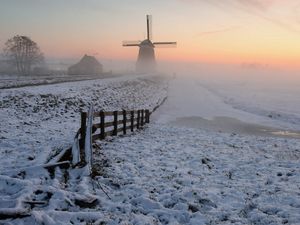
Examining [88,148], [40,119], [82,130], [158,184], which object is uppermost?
[82,130]

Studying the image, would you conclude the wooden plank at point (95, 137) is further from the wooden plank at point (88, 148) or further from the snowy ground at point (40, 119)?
the wooden plank at point (88, 148)

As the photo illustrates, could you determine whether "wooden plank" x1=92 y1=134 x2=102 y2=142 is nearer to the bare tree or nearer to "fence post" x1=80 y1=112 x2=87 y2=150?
"fence post" x1=80 y1=112 x2=87 y2=150

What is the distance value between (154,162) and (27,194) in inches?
202

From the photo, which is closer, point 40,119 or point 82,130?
point 82,130

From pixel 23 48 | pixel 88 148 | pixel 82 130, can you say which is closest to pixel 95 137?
pixel 82 130

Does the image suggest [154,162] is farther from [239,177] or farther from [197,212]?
[197,212]

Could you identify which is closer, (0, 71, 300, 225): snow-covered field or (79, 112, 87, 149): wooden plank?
(0, 71, 300, 225): snow-covered field

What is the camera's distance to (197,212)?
25.3ft

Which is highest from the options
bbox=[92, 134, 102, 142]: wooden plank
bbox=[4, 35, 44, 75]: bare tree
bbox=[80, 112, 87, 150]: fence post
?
bbox=[4, 35, 44, 75]: bare tree

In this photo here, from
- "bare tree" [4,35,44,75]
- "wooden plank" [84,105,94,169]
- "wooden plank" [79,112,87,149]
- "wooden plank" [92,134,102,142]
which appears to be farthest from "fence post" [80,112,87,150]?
"bare tree" [4,35,44,75]

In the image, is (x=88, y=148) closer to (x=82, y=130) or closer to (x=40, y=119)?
(x=82, y=130)

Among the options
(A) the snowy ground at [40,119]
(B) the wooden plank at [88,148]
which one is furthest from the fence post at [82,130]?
(A) the snowy ground at [40,119]

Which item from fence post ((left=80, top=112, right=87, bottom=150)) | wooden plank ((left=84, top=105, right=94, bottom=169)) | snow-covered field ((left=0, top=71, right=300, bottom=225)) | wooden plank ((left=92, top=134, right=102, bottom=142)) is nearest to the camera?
snow-covered field ((left=0, top=71, right=300, bottom=225))

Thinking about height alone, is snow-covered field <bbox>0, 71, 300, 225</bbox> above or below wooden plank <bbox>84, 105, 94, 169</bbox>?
below
